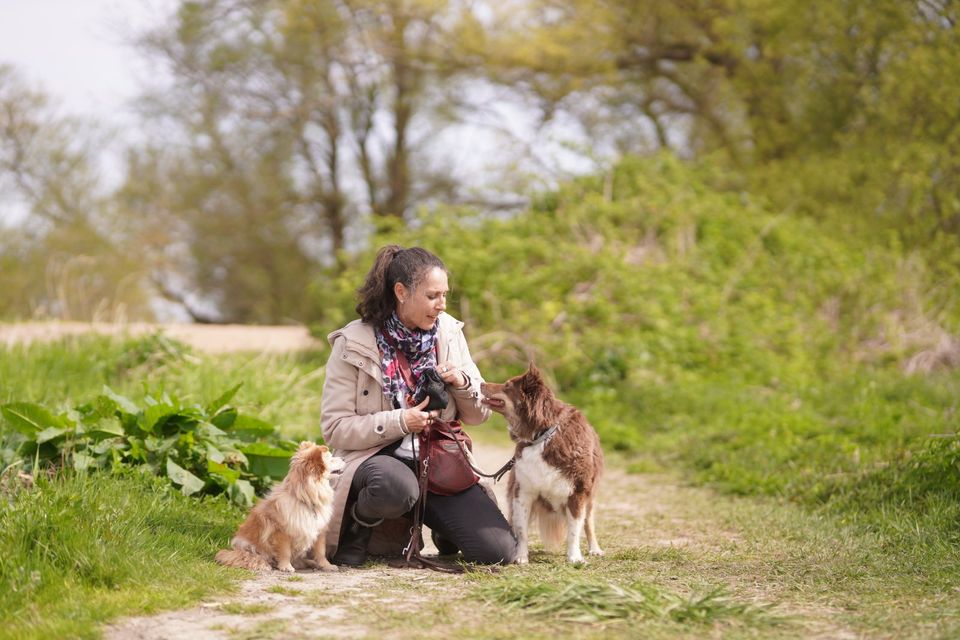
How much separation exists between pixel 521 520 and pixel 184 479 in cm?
215

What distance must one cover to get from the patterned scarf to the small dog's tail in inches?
42.4

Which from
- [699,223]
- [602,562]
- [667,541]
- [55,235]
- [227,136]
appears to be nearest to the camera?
[602,562]

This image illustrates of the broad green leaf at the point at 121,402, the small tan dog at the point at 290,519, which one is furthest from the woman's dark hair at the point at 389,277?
the broad green leaf at the point at 121,402

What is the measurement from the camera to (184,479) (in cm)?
573

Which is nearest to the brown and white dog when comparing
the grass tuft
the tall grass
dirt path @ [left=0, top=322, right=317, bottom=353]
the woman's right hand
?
the woman's right hand

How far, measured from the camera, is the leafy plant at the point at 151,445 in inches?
225

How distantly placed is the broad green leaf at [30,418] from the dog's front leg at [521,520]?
2.91 meters

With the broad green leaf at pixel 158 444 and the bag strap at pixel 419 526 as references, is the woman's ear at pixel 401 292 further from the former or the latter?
the broad green leaf at pixel 158 444

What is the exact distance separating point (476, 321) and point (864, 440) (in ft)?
18.7

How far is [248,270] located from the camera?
23750 mm

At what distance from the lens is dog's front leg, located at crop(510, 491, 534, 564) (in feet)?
16.5

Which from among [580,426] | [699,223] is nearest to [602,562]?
[580,426]

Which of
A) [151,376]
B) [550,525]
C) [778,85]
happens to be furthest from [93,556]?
[778,85]

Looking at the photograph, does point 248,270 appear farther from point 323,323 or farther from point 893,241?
point 893,241
